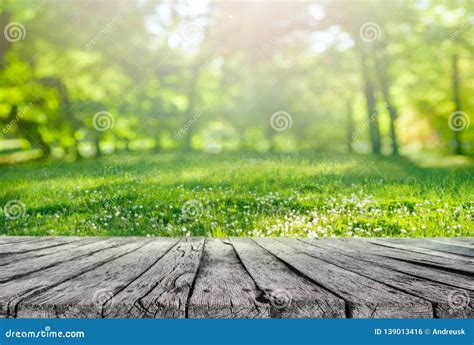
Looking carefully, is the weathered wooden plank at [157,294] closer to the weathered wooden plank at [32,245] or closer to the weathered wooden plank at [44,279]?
the weathered wooden plank at [44,279]

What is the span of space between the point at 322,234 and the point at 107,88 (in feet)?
7.71

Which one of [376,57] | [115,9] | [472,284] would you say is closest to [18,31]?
[115,9]

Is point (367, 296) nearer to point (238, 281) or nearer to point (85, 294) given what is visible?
point (238, 281)

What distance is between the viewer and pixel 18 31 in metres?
4.12

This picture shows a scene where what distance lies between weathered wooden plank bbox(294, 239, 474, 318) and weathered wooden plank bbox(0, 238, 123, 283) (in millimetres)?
1188

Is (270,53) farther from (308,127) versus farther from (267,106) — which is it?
(308,127)

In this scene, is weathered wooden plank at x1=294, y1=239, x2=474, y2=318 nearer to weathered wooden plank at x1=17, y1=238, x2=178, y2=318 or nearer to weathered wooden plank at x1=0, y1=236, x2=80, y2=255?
weathered wooden plank at x1=17, y1=238, x2=178, y2=318

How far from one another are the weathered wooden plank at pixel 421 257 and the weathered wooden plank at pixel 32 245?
1.76 m

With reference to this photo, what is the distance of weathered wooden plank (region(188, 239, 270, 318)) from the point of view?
1.50m

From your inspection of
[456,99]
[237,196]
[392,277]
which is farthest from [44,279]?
[456,99]

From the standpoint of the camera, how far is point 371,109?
3.92 metres

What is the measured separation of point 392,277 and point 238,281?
63 cm

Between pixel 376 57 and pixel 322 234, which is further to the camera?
pixel 376 57

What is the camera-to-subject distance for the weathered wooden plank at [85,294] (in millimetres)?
1530
